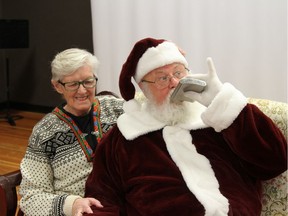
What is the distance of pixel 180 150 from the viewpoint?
165 centimetres

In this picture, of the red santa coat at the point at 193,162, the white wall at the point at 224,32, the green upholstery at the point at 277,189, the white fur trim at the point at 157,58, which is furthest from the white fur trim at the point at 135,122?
the white wall at the point at 224,32

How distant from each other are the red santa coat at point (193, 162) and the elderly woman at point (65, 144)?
188mm

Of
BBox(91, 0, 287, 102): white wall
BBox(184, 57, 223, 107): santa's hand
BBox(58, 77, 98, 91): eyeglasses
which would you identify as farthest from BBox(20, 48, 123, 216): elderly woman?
BBox(91, 0, 287, 102): white wall

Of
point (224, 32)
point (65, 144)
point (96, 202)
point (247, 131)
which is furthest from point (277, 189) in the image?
point (224, 32)

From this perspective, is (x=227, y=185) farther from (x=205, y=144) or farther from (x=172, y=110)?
(x=172, y=110)

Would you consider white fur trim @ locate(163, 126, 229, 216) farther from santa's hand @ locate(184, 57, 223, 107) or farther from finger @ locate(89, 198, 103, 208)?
finger @ locate(89, 198, 103, 208)

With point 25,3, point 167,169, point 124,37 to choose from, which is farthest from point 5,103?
point 167,169

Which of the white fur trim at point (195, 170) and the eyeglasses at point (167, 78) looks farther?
the eyeglasses at point (167, 78)

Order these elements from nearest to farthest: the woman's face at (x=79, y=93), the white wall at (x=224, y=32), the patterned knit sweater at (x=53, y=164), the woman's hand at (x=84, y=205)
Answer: the woman's hand at (x=84, y=205) → the patterned knit sweater at (x=53, y=164) → the woman's face at (x=79, y=93) → the white wall at (x=224, y=32)

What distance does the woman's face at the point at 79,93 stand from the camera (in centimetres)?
196

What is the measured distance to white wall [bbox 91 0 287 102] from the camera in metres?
2.46

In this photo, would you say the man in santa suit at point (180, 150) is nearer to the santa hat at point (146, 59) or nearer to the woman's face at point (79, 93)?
the santa hat at point (146, 59)

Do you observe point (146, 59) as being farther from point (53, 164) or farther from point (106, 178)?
point (53, 164)

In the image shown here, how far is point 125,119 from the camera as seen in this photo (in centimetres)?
179
